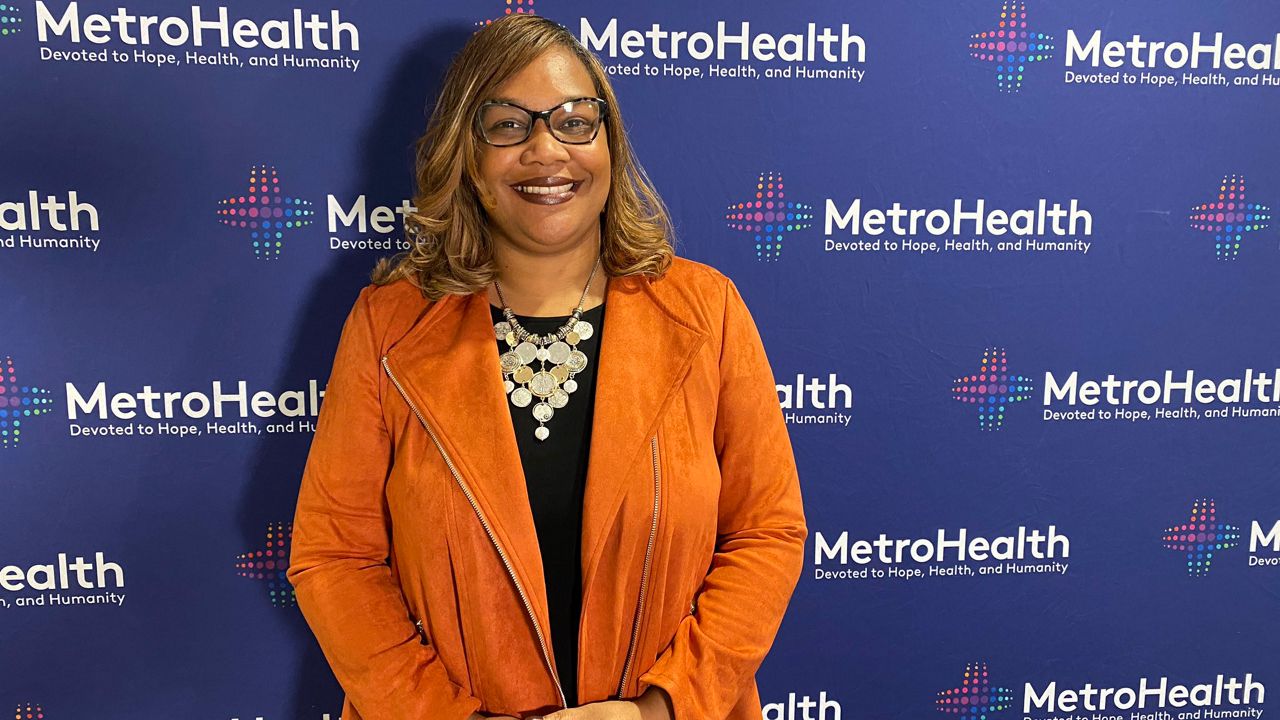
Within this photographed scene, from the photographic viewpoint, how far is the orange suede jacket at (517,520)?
58.6 inches

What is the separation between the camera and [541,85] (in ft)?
4.87

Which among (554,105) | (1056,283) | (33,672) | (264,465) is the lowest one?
(33,672)

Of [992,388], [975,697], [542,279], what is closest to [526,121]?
[542,279]

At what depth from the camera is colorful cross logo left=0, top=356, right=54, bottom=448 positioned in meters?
1.84

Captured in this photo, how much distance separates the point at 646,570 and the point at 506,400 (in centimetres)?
36

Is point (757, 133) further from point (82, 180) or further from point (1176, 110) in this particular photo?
point (82, 180)

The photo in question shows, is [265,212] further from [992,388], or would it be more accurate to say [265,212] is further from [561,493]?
[992,388]

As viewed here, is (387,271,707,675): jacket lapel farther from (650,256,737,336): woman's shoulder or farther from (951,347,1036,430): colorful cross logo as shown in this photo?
(951,347,1036,430): colorful cross logo

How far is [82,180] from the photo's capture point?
180 cm

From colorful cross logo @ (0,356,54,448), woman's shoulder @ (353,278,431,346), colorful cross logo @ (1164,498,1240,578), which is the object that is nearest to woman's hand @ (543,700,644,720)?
woman's shoulder @ (353,278,431,346)

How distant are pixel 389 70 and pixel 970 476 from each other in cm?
150

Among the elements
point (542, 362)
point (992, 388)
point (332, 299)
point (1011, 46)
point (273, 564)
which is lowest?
point (273, 564)

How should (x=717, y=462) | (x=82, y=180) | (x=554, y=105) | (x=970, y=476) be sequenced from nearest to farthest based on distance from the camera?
(x=554, y=105), (x=717, y=462), (x=82, y=180), (x=970, y=476)

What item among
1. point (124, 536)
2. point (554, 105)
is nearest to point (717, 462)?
point (554, 105)
